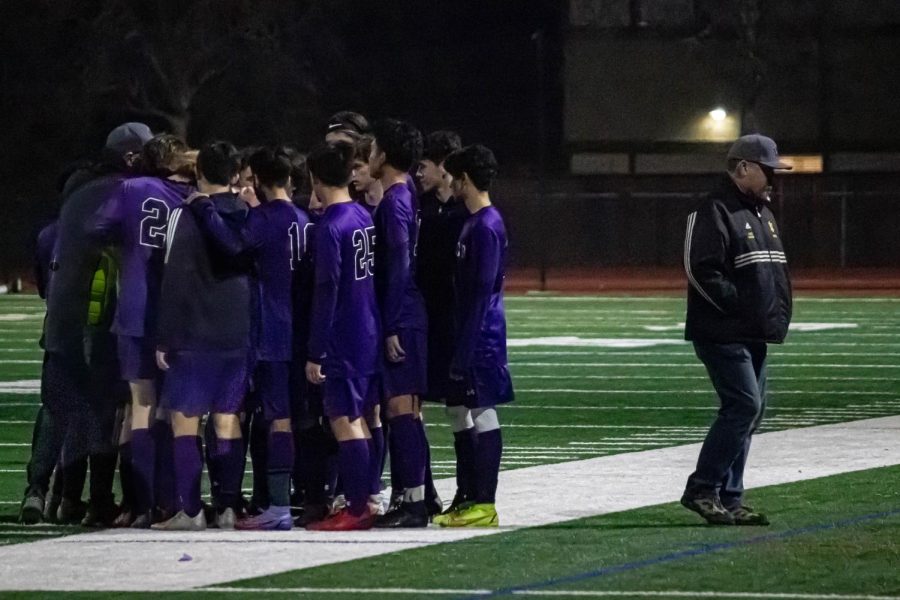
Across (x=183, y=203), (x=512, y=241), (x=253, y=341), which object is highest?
(x=183, y=203)

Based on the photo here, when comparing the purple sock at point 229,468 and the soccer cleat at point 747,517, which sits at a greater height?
the purple sock at point 229,468

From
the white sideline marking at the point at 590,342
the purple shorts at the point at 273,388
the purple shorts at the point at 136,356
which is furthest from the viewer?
the white sideline marking at the point at 590,342

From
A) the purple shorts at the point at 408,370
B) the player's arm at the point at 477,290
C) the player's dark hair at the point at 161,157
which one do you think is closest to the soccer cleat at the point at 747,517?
the player's arm at the point at 477,290

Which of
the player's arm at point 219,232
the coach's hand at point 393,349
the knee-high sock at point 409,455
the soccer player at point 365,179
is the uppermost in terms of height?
the soccer player at point 365,179

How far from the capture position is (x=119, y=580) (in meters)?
8.71

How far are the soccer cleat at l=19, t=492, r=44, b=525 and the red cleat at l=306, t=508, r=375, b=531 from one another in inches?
57.8

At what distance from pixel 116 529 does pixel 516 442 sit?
4579 mm

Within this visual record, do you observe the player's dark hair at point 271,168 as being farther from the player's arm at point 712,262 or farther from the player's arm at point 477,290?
the player's arm at point 712,262

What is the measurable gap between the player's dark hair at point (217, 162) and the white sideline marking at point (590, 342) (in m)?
13.4

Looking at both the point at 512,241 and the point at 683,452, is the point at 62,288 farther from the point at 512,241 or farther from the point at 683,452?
the point at 512,241

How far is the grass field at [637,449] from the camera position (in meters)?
8.68

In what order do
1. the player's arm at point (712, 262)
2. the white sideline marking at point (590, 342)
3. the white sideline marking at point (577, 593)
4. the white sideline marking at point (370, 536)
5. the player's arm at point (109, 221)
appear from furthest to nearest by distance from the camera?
1. the white sideline marking at point (590, 342)
2. the player's arm at point (109, 221)
3. the player's arm at point (712, 262)
4. the white sideline marking at point (370, 536)
5. the white sideline marking at point (577, 593)

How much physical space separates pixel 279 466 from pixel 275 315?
716mm

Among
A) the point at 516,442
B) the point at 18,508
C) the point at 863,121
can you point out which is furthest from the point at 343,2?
the point at 18,508
